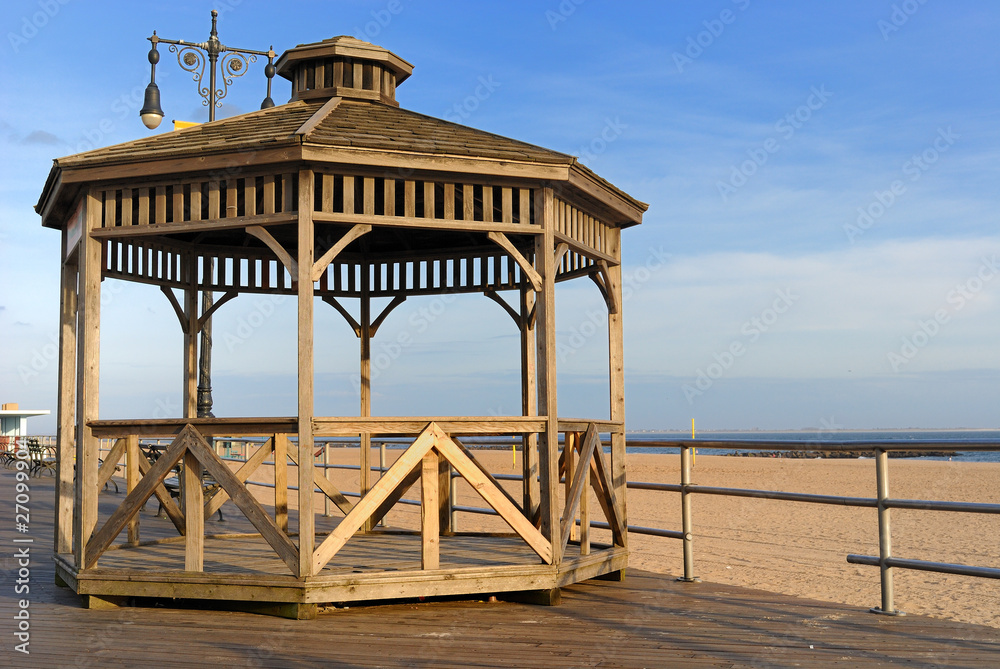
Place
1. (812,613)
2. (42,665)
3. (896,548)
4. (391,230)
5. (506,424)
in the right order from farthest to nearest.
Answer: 1. (896,548)
2. (391,230)
3. (506,424)
4. (812,613)
5. (42,665)

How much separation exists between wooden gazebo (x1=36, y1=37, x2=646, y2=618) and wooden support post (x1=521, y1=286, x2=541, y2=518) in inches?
28.9

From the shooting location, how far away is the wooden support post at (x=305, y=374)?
588 cm

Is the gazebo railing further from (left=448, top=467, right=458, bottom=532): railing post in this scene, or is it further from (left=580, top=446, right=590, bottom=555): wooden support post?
(left=448, top=467, right=458, bottom=532): railing post

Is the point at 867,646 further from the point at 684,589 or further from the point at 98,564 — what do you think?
the point at 98,564

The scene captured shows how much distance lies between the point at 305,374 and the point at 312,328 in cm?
32

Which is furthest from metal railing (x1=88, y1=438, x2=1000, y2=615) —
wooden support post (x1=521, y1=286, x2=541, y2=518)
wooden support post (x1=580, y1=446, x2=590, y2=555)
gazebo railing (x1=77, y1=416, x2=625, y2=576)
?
wooden support post (x1=521, y1=286, x2=541, y2=518)

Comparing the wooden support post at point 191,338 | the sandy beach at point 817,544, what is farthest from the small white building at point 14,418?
the wooden support post at point 191,338

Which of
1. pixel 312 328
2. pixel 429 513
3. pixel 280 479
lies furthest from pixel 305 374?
pixel 280 479

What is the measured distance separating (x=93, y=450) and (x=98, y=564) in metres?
0.93

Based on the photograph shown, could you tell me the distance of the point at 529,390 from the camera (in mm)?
8727

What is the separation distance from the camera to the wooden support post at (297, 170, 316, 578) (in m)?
5.88

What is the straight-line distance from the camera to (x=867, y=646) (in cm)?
510

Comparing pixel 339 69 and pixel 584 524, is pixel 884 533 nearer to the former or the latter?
pixel 584 524

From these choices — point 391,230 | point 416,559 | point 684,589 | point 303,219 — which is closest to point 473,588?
point 416,559
